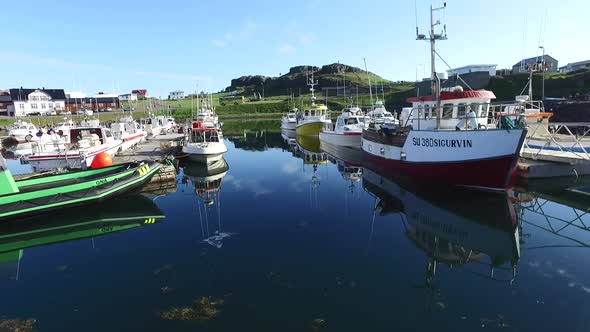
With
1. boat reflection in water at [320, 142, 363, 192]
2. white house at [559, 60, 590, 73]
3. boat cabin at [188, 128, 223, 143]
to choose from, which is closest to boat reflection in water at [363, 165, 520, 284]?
boat reflection in water at [320, 142, 363, 192]

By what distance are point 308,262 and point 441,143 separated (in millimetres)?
11445

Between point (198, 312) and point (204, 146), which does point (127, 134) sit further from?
point (198, 312)

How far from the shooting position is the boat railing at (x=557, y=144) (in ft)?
71.9

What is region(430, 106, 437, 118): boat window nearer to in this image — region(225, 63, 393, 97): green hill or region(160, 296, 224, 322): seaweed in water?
region(160, 296, 224, 322): seaweed in water

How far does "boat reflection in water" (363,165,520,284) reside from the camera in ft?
40.6

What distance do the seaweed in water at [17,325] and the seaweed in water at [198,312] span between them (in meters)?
3.20

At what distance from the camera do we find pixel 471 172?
741 inches

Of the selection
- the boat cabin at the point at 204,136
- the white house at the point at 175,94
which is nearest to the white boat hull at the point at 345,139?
the boat cabin at the point at 204,136

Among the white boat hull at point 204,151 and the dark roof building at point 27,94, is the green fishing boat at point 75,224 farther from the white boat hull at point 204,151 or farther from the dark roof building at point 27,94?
the dark roof building at point 27,94

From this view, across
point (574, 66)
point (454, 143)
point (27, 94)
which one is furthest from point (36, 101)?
point (574, 66)

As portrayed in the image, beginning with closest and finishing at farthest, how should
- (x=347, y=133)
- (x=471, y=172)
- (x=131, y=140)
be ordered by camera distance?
(x=471, y=172) → (x=347, y=133) → (x=131, y=140)

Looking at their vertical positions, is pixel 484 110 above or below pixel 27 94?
below

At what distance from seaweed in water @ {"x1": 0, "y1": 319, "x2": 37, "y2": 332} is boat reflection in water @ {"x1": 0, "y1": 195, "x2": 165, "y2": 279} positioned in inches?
147

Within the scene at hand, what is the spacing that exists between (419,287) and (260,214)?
30.2ft
